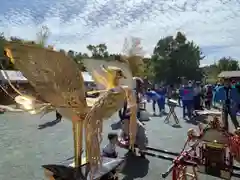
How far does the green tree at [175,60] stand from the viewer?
4472 cm

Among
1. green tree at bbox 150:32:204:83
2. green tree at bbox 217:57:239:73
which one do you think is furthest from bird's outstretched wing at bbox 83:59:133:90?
green tree at bbox 217:57:239:73

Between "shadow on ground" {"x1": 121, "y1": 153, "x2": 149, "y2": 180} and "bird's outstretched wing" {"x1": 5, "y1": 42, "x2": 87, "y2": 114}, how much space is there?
2569mm

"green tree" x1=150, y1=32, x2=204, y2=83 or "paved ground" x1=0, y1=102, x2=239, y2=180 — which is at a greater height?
"green tree" x1=150, y1=32, x2=204, y2=83

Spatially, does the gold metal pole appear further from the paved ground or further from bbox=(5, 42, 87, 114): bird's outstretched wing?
the paved ground

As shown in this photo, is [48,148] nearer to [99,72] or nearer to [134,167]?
[134,167]

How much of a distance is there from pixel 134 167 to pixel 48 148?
2.45 meters

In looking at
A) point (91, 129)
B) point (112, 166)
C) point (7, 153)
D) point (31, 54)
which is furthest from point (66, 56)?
point (7, 153)

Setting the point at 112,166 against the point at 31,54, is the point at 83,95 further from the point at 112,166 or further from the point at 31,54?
the point at 112,166

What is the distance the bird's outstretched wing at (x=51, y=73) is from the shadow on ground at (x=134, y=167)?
257 cm

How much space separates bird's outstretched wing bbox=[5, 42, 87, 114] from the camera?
7.47 feet

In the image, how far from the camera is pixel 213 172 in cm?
378

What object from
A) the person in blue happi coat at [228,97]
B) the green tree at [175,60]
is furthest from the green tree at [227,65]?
the person in blue happi coat at [228,97]

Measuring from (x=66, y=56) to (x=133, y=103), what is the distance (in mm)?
938

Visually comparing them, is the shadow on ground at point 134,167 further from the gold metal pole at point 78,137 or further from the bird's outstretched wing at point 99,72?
the bird's outstretched wing at point 99,72
